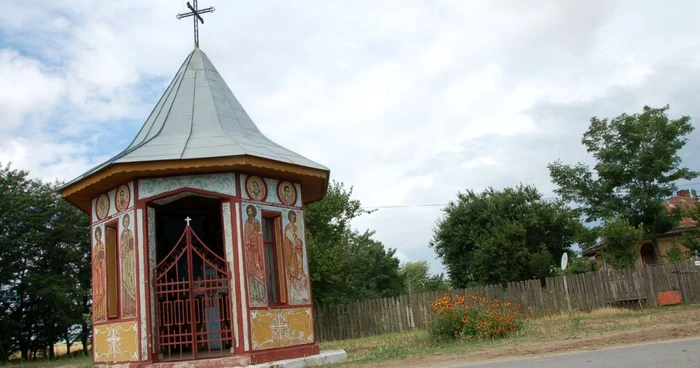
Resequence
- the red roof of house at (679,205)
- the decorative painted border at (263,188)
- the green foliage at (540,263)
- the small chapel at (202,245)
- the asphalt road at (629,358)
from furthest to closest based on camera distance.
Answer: the red roof of house at (679,205) < the green foliage at (540,263) < the decorative painted border at (263,188) < the small chapel at (202,245) < the asphalt road at (629,358)

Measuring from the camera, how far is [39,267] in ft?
114

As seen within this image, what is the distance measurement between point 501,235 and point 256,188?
27.4m

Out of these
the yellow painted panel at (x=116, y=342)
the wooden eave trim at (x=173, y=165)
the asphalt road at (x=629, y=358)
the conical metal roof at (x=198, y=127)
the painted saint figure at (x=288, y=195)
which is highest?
the conical metal roof at (x=198, y=127)

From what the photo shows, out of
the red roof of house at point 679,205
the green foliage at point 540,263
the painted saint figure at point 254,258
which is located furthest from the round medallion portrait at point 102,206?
the red roof of house at point 679,205

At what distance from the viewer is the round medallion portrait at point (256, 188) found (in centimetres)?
1230

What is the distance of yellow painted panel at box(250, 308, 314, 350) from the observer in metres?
11.6

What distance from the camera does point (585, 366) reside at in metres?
8.20

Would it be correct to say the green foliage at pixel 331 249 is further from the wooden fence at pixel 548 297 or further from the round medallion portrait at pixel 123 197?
the round medallion portrait at pixel 123 197

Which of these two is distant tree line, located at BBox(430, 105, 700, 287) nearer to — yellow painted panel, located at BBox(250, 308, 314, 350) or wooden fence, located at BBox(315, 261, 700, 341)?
wooden fence, located at BBox(315, 261, 700, 341)

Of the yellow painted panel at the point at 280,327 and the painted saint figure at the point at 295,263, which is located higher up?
the painted saint figure at the point at 295,263

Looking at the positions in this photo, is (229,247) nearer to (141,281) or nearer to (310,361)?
(141,281)

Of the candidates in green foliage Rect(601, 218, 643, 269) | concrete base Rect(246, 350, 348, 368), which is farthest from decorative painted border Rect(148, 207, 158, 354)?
green foliage Rect(601, 218, 643, 269)

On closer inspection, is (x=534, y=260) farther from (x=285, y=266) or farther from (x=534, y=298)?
(x=285, y=266)

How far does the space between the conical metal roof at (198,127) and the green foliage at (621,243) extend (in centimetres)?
1691
